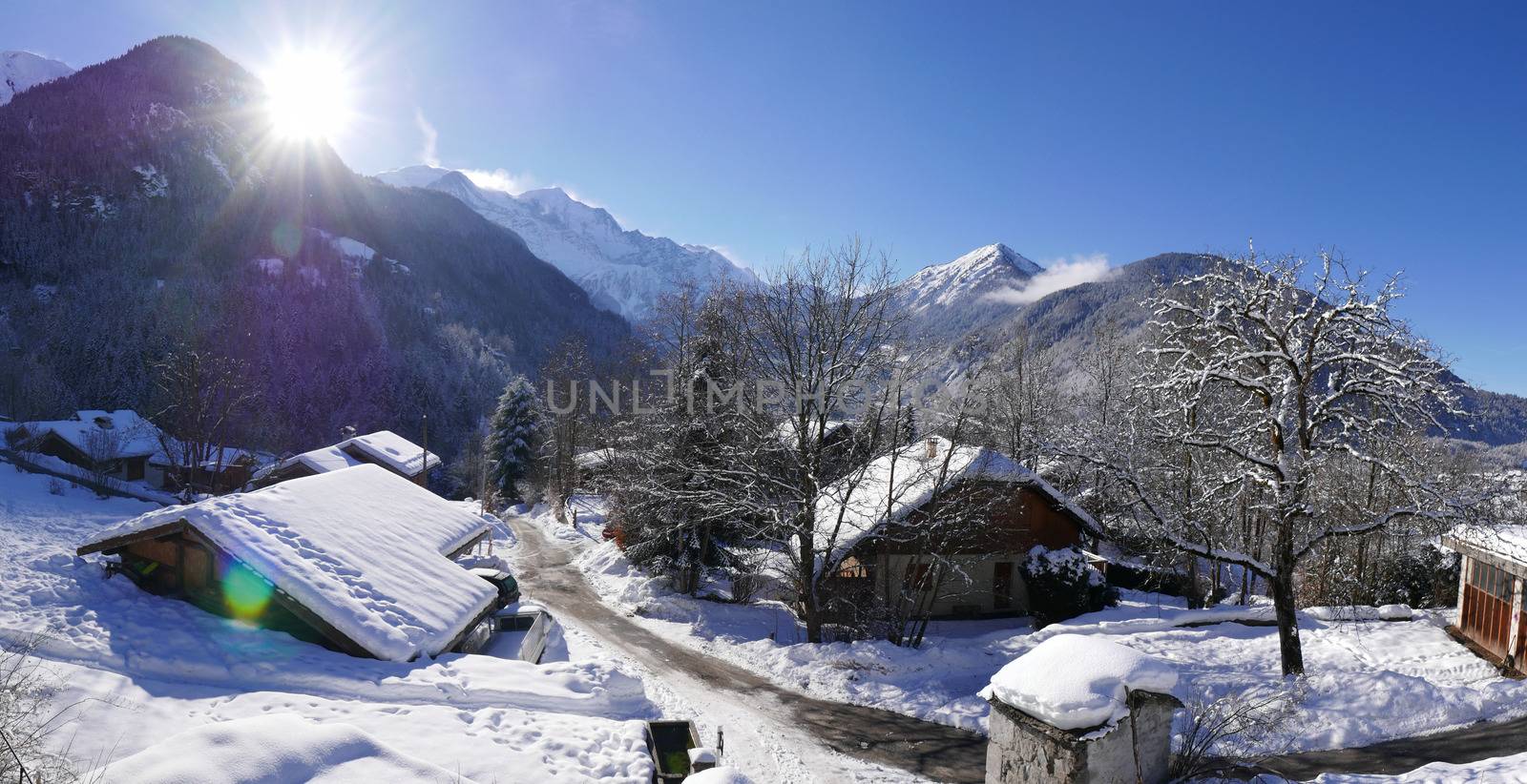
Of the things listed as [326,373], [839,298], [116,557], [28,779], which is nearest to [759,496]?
[839,298]

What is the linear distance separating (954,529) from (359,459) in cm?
4107

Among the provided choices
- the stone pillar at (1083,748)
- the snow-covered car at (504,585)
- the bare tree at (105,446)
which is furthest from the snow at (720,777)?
Result: the bare tree at (105,446)

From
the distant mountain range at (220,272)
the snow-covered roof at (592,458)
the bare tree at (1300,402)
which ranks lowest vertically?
the snow-covered roof at (592,458)

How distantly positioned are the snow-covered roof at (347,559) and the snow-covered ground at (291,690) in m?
0.67

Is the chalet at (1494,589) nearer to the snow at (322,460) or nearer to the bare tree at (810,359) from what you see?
the bare tree at (810,359)

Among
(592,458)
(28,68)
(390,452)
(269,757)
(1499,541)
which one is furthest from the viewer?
(28,68)

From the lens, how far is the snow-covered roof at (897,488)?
18141mm

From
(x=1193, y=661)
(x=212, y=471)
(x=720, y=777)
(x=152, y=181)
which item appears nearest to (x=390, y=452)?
(x=212, y=471)

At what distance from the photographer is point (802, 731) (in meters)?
12.6

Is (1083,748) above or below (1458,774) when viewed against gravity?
above

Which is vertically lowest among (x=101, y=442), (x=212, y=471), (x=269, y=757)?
(x=212, y=471)

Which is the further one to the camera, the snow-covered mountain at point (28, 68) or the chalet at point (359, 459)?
the snow-covered mountain at point (28, 68)

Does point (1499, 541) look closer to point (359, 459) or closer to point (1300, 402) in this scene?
point (1300, 402)

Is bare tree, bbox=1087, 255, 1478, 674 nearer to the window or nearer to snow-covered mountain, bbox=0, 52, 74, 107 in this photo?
the window
